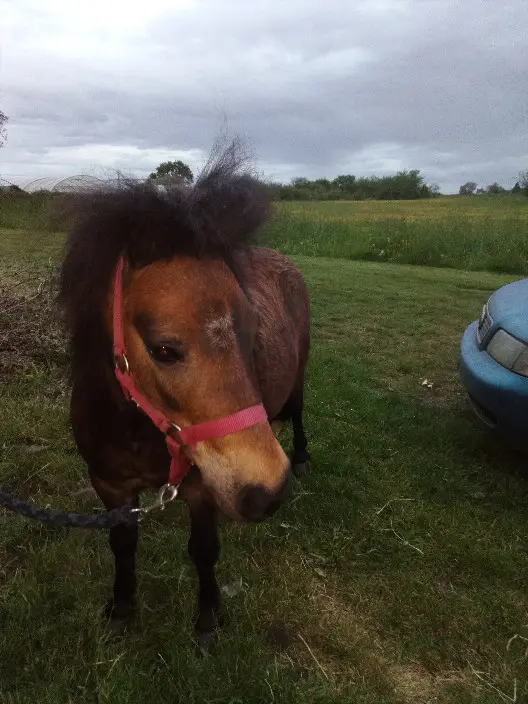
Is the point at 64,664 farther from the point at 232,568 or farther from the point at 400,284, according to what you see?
the point at 400,284

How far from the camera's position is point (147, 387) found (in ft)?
5.71

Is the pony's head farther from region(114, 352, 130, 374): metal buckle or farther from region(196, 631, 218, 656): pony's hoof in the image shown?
region(196, 631, 218, 656): pony's hoof

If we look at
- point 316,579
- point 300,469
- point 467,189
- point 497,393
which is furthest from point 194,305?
point 467,189

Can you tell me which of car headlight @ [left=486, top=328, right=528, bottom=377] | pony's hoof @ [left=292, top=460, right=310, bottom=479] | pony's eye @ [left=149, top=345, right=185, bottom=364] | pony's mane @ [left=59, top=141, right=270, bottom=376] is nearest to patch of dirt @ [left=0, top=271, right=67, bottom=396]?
pony's hoof @ [left=292, top=460, right=310, bottom=479]

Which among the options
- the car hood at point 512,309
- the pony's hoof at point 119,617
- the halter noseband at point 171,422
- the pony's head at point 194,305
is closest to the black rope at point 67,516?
the halter noseband at point 171,422

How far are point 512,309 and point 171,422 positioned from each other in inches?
127

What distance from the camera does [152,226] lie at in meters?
1.71

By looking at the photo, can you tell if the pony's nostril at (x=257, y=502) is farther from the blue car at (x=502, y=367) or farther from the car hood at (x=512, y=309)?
the car hood at (x=512, y=309)

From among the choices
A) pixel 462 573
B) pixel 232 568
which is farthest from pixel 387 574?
pixel 232 568

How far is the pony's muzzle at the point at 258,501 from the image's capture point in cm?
157

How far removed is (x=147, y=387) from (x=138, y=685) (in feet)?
4.55

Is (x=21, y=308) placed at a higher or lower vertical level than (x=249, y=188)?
lower

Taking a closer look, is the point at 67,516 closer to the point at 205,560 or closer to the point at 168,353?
the point at 168,353

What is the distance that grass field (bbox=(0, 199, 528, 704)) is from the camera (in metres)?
2.29
